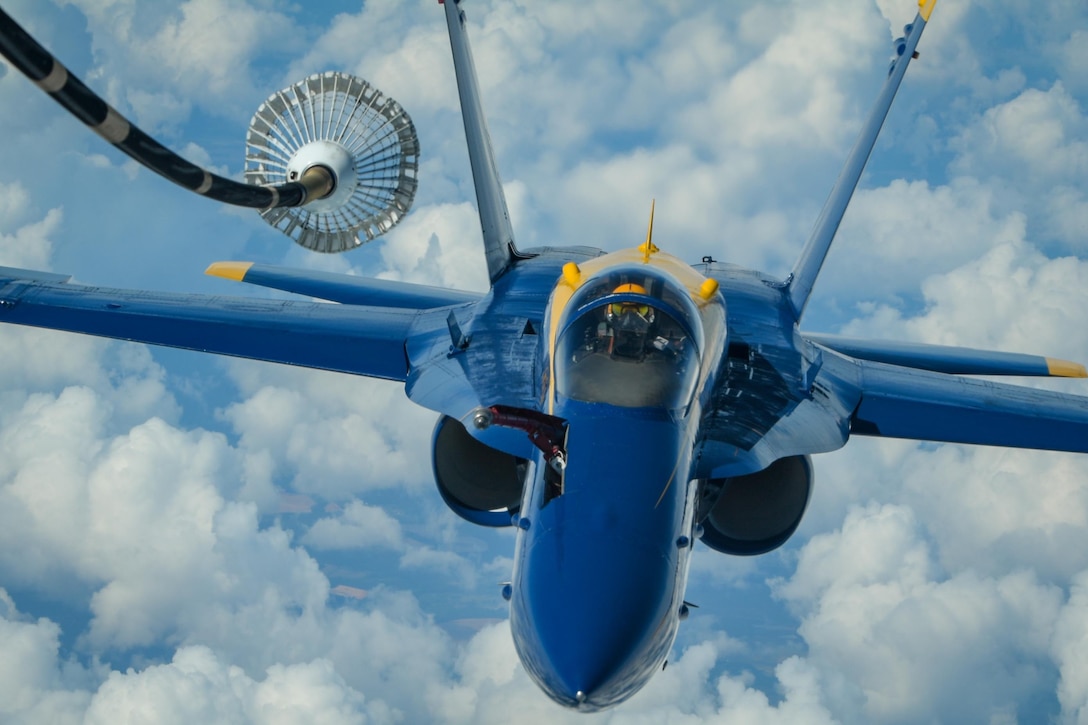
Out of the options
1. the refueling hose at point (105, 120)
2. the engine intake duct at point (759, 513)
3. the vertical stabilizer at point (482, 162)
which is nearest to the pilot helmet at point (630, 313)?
the engine intake duct at point (759, 513)

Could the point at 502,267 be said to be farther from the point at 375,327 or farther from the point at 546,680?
the point at 546,680

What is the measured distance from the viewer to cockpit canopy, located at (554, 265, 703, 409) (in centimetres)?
1243

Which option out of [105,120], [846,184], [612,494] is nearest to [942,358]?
[846,184]

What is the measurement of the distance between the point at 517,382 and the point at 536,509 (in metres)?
4.26

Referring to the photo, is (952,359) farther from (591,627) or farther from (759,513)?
(591,627)

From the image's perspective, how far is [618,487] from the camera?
1154 cm

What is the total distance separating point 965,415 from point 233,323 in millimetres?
12981

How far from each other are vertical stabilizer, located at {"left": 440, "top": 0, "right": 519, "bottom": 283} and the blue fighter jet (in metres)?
0.05

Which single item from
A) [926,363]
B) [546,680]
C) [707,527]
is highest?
[926,363]

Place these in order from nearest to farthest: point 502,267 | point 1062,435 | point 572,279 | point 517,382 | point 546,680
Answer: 1. point 546,680
2. point 572,279
3. point 517,382
4. point 1062,435
5. point 502,267

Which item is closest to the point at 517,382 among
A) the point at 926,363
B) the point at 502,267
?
the point at 502,267

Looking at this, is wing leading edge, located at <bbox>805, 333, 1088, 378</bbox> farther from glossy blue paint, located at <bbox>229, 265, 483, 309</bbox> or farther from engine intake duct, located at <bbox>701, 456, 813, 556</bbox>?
glossy blue paint, located at <bbox>229, 265, 483, 309</bbox>

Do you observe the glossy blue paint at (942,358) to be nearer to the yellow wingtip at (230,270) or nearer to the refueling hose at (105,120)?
the yellow wingtip at (230,270)

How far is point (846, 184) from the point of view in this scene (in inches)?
887
